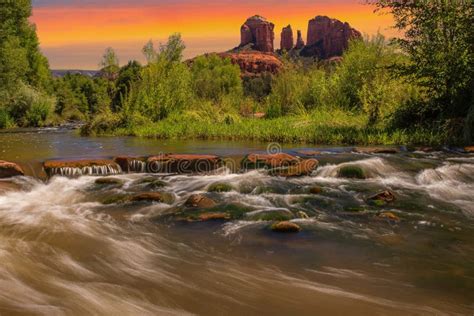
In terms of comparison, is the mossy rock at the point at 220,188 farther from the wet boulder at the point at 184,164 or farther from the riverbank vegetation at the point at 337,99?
the riverbank vegetation at the point at 337,99

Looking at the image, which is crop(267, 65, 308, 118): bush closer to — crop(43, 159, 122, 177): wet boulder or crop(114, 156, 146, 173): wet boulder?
crop(114, 156, 146, 173): wet boulder

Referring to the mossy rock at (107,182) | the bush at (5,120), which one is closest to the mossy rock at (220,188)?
the mossy rock at (107,182)

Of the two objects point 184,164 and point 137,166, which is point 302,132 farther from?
point 137,166

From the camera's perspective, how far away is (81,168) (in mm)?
10180

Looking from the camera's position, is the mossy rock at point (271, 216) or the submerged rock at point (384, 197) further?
the submerged rock at point (384, 197)

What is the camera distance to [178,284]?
4539 millimetres

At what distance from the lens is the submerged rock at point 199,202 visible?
7715 millimetres

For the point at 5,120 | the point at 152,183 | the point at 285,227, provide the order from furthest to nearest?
the point at 5,120 < the point at 152,183 < the point at 285,227

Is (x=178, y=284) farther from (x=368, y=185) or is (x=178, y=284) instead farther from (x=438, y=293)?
(x=368, y=185)

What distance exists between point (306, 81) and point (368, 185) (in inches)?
660

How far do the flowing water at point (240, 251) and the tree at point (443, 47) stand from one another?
278 inches

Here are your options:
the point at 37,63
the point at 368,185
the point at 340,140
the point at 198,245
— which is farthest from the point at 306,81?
the point at 37,63

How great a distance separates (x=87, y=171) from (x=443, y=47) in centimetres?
1246

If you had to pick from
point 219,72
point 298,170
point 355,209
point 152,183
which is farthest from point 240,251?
point 219,72
